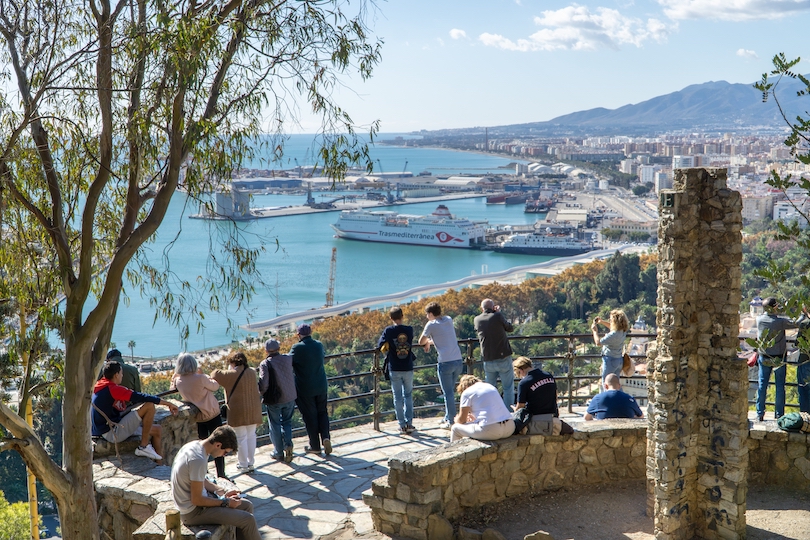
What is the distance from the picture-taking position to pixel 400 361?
22.4 ft

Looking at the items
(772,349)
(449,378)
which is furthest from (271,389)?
(772,349)

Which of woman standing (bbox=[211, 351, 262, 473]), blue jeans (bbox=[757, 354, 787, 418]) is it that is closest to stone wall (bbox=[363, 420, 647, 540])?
woman standing (bbox=[211, 351, 262, 473])

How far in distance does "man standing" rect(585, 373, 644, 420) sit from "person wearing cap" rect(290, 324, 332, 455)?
228 cm

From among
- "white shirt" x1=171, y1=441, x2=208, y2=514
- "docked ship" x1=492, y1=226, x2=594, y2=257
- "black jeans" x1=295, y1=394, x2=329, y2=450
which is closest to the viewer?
"white shirt" x1=171, y1=441, x2=208, y2=514

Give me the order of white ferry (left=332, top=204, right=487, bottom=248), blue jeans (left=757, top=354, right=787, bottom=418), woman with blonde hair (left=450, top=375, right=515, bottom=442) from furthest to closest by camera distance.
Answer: white ferry (left=332, top=204, right=487, bottom=248), blue jeans (left=757, top=354, right=787, bottom=418), woman with blonde hair (left=450, top=375, right=515, bottom=442)

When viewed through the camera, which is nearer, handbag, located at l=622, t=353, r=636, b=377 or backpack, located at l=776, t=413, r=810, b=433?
backpack, located at l=776, t=413, r=810, b=433

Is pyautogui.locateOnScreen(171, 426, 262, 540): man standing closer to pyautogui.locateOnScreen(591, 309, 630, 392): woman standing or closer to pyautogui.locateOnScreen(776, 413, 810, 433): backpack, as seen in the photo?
pyautogui.locateOnScreen(591, 309, 630, 392): woman standing

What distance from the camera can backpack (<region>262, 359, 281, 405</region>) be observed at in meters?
6.13

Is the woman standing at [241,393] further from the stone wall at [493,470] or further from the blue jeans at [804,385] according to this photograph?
the blue jeans at [804,385]

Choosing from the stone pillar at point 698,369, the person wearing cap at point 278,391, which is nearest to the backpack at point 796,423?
the stone pillar at point 698,369

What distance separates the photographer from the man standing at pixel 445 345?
269 inches

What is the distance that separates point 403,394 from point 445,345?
2.08 feet

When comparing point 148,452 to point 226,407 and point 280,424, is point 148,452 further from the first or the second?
point 280,424

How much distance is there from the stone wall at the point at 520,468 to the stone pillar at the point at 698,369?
11.6 inches
